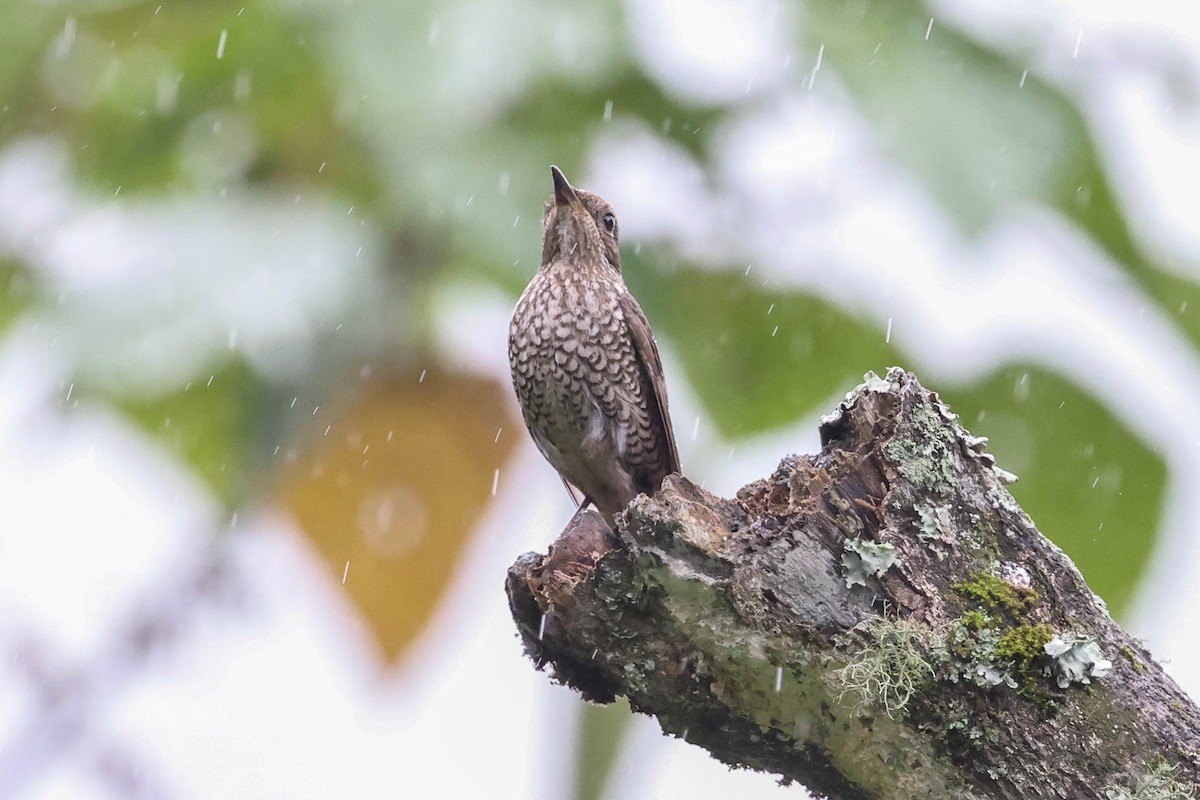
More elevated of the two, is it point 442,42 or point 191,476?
point 442,42

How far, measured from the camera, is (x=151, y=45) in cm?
354

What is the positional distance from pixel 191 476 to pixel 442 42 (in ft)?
3.40

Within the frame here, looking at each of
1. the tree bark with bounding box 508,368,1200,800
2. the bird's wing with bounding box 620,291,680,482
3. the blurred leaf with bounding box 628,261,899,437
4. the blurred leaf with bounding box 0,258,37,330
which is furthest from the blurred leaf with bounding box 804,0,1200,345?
the blurred leaf with bounding box 0,258,37,330

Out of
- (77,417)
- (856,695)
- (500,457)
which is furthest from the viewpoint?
(500,457)

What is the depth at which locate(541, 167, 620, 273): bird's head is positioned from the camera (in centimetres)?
464

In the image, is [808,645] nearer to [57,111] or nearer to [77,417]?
[77,417]

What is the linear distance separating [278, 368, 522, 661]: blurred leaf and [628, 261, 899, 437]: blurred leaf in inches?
19.0

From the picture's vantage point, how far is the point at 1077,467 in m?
3.37

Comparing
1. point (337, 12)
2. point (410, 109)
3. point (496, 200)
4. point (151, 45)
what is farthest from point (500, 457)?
point (151, 45)

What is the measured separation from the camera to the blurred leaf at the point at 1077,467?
10.6 ft

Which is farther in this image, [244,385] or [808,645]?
[244,385]

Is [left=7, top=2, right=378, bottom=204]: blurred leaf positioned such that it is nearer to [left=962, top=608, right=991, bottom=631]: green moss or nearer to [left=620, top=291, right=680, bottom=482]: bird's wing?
[left=620, top=291, right=680, bottom=482]: bird's wing

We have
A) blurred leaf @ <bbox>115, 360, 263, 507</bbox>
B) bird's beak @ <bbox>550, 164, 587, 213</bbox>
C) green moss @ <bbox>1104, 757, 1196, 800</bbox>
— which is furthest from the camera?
bird's beak @ <bbox>550, 164, 587, 213</bbox>

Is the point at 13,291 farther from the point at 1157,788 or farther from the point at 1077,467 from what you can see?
the point at 1157,788
